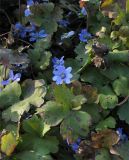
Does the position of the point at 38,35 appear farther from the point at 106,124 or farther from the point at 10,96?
the point at 106,124

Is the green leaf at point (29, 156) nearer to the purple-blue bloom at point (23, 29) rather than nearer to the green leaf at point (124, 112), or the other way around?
the green leaf at point (124, 112)

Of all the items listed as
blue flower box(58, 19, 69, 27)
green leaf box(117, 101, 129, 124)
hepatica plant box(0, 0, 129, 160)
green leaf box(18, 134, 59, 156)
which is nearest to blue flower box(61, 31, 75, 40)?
hepatica plant box(0, 0, 129, 160)

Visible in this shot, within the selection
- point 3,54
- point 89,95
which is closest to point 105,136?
point 89,95

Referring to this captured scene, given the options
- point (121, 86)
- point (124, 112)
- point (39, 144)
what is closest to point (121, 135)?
point (124, 112)

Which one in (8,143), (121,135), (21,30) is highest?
(21,30)

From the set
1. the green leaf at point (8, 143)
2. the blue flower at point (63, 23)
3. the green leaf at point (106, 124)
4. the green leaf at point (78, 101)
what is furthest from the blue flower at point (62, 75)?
the blue flower at point (63, 23)

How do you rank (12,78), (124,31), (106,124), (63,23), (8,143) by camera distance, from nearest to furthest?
(8,143)
(106,124)
(12,78)
(124,31)
(63,23)

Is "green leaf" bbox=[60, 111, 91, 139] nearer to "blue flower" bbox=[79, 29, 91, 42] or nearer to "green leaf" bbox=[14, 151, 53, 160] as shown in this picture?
"green leaf" bbox=[14, 151, 53, 160]
